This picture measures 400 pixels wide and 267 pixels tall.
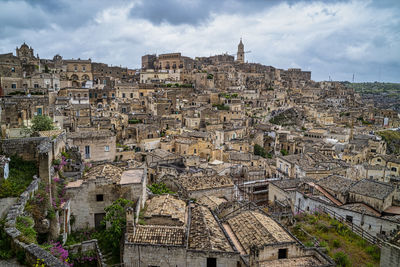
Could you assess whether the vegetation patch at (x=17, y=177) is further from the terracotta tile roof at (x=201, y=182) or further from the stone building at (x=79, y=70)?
the stone building at (x=79, y=70)

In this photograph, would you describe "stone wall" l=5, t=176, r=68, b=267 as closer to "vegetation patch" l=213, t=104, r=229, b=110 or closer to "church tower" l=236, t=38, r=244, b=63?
"vegetation patch" l=213, t=104, r=229, b=110

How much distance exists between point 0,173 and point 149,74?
189 feet

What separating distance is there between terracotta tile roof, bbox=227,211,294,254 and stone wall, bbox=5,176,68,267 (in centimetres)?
844

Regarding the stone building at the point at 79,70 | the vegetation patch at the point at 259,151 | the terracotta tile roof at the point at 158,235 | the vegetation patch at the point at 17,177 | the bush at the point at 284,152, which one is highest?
the stone building at the point at 79,70

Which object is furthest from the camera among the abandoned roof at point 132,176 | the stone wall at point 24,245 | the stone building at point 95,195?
the abandoned roof at point 132,176

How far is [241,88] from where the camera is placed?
74062 millimetres

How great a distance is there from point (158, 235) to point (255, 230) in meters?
4.83

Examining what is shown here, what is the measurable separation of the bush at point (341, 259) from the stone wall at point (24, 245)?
1067cm

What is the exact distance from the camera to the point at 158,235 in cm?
1325

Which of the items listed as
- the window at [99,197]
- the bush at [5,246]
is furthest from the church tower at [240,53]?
the bush at [5,246]

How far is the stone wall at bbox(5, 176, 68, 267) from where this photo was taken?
7895 mm

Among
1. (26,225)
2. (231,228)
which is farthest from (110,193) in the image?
(231,228)

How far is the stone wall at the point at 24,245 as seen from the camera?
311 inches

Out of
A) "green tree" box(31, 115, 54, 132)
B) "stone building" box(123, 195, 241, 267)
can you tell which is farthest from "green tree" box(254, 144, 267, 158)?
"stone building" box(123, 195, 241, 267)
